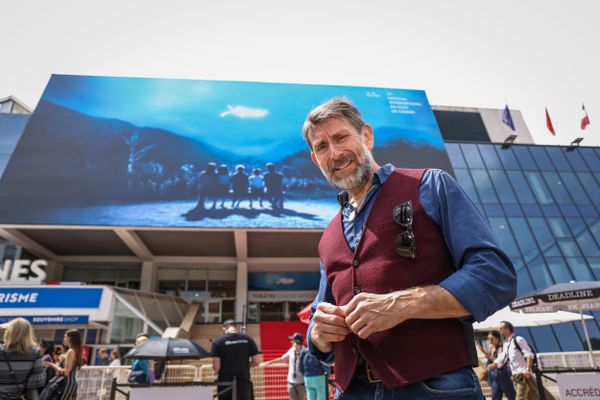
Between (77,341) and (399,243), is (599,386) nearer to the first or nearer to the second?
(399,243)

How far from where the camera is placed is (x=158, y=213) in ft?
57.6

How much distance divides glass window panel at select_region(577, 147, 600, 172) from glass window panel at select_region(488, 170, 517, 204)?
24.0ft

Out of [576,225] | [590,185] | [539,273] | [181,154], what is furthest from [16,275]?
[590,185]

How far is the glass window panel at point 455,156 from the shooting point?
24.3 meters

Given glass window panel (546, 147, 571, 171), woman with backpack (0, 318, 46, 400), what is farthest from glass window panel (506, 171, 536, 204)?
woman with backpack (0, 318, 46, 400)

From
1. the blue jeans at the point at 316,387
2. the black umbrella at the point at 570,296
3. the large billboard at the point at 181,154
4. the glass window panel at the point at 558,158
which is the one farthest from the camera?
the glass window panel at the point at 558,158

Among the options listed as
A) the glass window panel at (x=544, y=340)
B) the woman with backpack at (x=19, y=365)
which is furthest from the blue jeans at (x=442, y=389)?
the glass window panel at (x=544, y=340)

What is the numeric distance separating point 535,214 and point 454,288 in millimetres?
25687

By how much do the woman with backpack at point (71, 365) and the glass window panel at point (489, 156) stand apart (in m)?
25.6

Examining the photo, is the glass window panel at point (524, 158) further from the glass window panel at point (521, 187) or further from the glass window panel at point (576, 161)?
the glass window panel at point (576, 161)

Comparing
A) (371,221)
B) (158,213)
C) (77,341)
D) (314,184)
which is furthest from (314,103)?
(371,221)

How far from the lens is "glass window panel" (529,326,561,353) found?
1594cm

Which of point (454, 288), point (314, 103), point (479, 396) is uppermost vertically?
point (314, 103)

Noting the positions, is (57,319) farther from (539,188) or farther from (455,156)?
(539,188)
